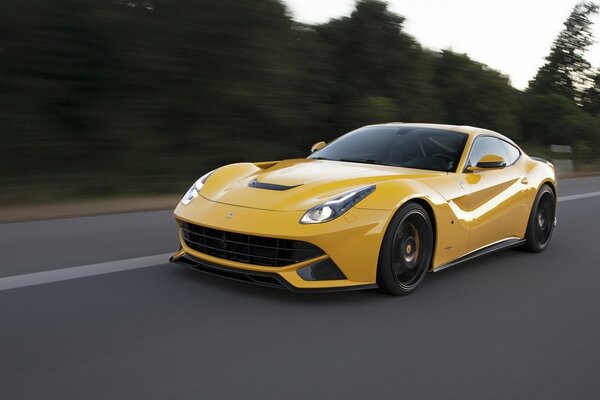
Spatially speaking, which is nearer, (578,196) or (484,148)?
(484,148)

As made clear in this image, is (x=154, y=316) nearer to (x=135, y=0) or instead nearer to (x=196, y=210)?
(x=196, y=210)

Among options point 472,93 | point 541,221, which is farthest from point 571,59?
point 541,221

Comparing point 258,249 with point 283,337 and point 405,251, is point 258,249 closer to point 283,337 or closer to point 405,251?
point 283,337

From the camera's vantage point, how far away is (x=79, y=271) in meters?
4.75

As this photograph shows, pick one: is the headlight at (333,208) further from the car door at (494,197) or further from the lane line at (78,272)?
the lane line at (78,272)

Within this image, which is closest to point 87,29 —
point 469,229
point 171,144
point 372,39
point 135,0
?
point 135,0

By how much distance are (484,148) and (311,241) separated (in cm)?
244

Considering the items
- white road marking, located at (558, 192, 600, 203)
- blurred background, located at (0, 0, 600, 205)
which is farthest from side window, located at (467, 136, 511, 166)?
blurred background, located at (0, 0, 600, 205)

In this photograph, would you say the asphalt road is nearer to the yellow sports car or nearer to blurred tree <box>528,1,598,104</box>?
the yellow sports car

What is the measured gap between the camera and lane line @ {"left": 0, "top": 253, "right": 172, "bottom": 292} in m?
4.42

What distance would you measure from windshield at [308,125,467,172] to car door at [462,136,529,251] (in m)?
0.17

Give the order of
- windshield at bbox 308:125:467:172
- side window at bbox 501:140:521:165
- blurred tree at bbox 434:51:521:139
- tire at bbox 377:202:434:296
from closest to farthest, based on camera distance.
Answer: tire at bbox 377:202:434:296
windshield at bbox 308:125:467:172
side window at bbox 501:140:521:165
blurred tree at bbox 434:51:521:139

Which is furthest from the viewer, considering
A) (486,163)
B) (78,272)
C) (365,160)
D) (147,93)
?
(147,93)

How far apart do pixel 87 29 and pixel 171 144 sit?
2537mm
